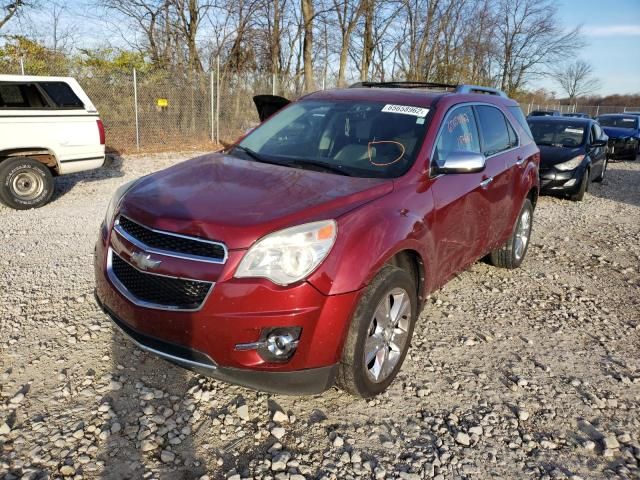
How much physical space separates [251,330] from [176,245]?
1.94 ft

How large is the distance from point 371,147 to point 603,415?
2247 millimetres

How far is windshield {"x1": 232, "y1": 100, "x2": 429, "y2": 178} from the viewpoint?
3.39 metres

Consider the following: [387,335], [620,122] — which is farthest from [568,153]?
[620,122]

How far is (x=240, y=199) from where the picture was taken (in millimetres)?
2785

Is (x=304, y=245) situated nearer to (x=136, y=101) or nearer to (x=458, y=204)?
(x=458, y=204)

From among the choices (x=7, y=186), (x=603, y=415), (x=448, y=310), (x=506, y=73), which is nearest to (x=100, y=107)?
(x=7, y=186)

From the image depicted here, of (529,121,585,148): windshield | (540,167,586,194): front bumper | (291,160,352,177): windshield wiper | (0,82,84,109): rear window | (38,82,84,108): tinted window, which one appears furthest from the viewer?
(529,121,585,148): windshield

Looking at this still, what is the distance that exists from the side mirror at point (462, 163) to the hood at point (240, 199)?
1.63 ft

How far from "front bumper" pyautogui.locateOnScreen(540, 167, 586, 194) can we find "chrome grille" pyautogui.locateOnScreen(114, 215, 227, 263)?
29.5 ft

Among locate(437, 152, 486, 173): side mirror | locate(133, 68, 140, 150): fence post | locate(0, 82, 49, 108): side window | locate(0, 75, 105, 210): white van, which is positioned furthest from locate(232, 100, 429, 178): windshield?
locate(133, 68, 140, 150): fence post

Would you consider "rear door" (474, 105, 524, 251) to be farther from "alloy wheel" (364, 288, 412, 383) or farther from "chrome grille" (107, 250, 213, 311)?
"chrome grille" (107, 250, 213, 311)

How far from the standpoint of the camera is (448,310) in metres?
4.41

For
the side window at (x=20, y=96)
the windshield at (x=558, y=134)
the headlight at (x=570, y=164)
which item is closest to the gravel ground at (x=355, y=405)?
the side window at (x=20, y=96)

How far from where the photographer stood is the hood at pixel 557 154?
9.84 m
